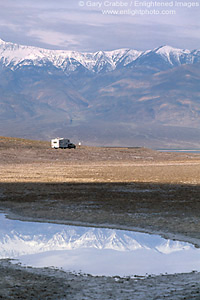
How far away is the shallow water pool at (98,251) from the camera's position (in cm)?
1386

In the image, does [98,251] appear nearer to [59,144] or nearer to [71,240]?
[71,240]

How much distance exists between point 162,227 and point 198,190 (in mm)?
14364

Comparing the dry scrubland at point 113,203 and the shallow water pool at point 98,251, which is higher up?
the dry scrubland at point 113,203

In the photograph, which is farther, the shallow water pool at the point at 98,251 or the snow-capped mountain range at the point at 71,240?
the snow-capped mountain range at the point at 71,240

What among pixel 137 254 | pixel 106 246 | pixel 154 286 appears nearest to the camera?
pixel 154 286

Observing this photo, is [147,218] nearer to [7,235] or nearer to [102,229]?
[102,229]

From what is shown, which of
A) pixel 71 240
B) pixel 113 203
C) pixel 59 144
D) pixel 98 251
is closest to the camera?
pixel 98 251

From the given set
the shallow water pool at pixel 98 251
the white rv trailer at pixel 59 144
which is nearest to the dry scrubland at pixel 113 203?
the shallow water pool at pixel 98 251

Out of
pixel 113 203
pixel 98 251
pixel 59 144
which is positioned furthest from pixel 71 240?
pixel 59 144

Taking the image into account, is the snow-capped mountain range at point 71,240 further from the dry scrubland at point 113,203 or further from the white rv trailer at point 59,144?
the white rv trailer at point 59,144

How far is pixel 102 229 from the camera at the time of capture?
19641mm

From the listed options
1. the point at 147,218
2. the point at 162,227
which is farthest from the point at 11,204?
the point at 162,227

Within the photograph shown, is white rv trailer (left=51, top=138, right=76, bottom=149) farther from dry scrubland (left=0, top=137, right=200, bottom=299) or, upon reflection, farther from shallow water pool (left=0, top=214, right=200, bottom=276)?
shallow water pool (left=0, top=214, right=200, bottom=276)

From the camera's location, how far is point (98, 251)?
51.6ft
